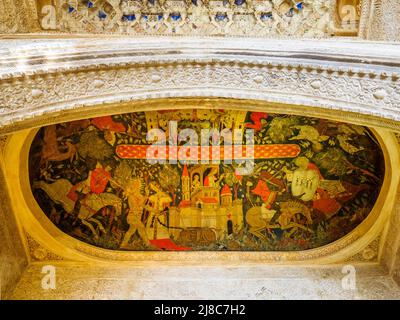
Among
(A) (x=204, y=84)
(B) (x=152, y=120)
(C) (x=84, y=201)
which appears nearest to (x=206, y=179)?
(B) (x=152, y=120)

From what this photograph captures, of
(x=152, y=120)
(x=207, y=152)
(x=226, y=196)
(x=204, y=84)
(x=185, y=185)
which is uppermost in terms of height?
(x=204, y=84)

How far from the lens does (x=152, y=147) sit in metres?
3.73

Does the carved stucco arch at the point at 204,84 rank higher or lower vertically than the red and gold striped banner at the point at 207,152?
higher

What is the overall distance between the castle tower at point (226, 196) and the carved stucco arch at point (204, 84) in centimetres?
153

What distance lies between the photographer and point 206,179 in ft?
13.0

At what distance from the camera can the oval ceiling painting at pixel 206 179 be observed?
3598 mm

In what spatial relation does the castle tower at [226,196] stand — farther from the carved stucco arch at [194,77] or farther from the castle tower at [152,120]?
Answer: the carved stucco arch at [194,77]

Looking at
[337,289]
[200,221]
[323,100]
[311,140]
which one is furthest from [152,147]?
[337,289]

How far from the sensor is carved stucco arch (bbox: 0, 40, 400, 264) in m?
2.32

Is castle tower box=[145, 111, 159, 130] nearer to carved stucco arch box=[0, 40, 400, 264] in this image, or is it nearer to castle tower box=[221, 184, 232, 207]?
carved stucco arch box=[0, 40, 400, 264]

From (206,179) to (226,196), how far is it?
11.9 inches

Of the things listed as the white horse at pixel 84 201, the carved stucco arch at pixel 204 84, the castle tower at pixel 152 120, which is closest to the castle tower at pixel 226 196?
the castle tower at pixel 152 120

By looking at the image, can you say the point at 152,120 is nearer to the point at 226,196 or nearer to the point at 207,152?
the point at 207,152
